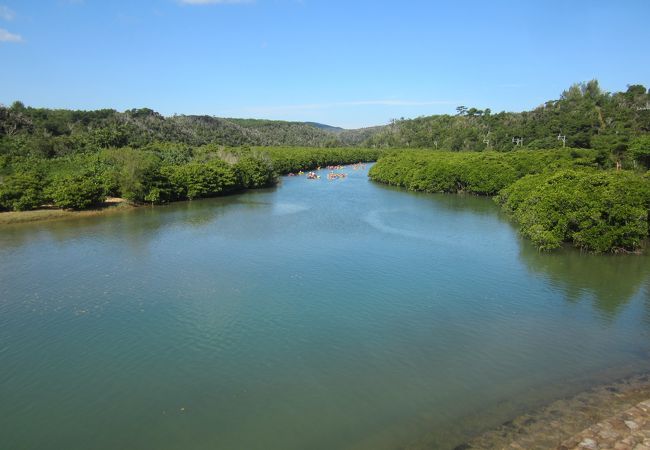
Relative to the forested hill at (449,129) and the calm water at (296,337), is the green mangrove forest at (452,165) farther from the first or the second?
the calm water at (296,337)

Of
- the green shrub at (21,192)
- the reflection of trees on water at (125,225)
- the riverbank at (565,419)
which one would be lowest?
the riverbank at (565,419)

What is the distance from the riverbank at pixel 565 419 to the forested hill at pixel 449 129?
49289 millimetres

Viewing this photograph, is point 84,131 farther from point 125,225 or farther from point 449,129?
point 449,129

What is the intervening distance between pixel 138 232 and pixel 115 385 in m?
20.8

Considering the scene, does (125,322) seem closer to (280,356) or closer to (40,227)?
(280,356)

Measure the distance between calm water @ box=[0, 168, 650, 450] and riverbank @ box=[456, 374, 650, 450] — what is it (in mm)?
434

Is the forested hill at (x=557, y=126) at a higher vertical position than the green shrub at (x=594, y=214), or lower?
higher

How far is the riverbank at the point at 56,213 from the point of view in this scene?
35.7 m

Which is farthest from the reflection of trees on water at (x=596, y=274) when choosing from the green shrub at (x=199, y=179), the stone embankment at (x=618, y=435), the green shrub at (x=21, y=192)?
the green shrub at (x=21, y=192)

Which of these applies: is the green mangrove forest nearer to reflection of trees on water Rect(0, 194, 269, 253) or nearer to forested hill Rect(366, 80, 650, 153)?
forested hill Rect(366, 80, 650, 153)

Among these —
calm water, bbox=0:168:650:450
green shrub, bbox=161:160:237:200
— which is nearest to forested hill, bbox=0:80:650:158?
green shrub, bbox=161:160:237:200

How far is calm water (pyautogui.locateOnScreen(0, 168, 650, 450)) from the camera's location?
11898mm

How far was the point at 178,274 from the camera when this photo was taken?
2312cm

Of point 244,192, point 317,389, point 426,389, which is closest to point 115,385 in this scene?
point 317,389
